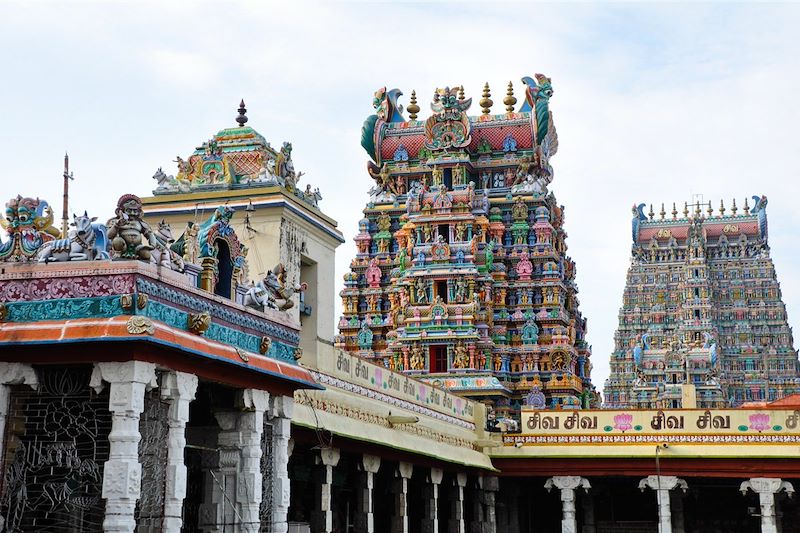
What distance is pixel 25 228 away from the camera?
47.3 ft

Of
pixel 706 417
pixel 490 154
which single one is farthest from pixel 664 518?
pixel 490 154

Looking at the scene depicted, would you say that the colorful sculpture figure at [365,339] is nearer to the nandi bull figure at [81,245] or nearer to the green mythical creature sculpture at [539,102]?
the green mythical creature sculpture at [539,102]

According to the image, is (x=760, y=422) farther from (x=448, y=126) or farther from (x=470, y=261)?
(x=448, y=126)

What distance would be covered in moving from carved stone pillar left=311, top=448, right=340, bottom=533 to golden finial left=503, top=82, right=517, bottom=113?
1455 inches

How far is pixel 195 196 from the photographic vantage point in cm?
2150

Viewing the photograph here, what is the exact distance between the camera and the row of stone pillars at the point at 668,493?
96.0ft

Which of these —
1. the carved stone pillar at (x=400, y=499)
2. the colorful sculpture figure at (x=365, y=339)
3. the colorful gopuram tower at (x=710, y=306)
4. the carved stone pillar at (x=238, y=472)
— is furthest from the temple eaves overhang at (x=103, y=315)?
the colorful gopuram tower at (x=710, y=306)

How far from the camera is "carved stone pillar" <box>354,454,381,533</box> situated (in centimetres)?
2403

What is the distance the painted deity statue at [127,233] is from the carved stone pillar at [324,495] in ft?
28.9

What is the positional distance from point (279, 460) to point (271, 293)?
2.42 meters

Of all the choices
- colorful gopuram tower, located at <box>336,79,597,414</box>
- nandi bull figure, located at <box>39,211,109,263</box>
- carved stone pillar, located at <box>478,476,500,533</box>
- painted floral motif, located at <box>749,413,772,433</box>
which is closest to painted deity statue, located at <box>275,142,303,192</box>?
nandi bull figure, located at <box>39,211,109,263</box>

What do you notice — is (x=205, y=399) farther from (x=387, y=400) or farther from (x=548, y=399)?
(x=548, y=399)

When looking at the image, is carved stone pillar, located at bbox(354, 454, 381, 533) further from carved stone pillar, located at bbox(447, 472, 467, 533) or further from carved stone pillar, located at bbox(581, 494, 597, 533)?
carved stone pillar, located at bbox(581, 494, 597, 533)

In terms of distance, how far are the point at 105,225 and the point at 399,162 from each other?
43.4m
